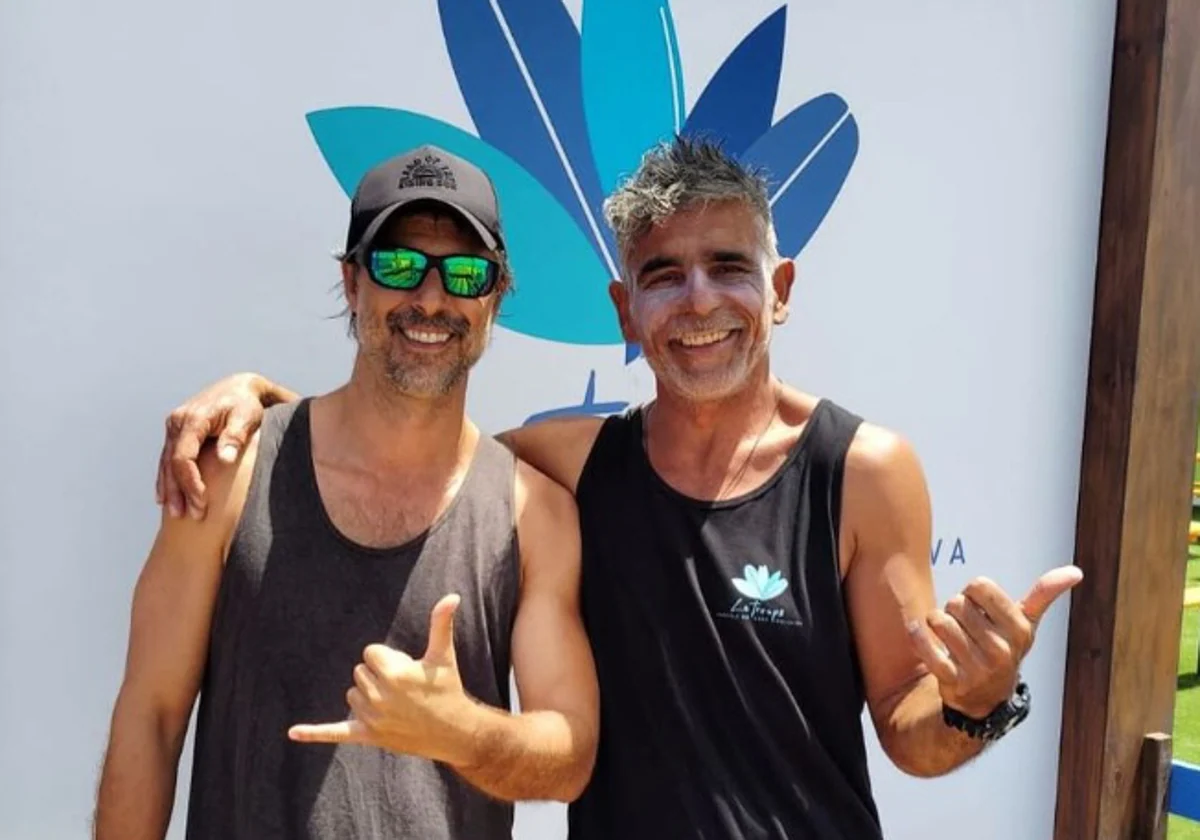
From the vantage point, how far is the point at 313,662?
164cm

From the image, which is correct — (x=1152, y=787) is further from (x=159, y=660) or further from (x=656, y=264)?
(x=159, y=660)

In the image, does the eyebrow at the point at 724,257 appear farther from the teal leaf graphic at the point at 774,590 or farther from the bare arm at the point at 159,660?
the bare arm at the point at 159,660

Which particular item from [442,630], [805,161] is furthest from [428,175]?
[805,161]

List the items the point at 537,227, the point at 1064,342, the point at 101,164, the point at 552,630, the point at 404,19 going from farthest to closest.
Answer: the point at 1064,342 < the point at 537,227 < the point at 404,19 < the point at 101,164 < the point at 552,630

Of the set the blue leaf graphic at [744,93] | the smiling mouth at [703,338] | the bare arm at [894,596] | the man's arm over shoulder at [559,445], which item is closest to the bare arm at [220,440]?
the man's arm over shoulder at [559,445]

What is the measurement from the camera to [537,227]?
2469mm

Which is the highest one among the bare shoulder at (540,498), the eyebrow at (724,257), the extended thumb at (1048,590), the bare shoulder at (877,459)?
the eyebrow at (724,257)

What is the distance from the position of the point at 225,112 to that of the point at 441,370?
0.78 m

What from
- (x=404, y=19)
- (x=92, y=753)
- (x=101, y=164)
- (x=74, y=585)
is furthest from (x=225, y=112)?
(x=92, y=753)

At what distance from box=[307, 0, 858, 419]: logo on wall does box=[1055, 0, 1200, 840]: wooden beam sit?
3.22 feet

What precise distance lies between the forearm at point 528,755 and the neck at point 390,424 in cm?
43

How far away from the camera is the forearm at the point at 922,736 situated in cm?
166

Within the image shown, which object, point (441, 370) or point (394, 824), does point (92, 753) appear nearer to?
point (394, 824)

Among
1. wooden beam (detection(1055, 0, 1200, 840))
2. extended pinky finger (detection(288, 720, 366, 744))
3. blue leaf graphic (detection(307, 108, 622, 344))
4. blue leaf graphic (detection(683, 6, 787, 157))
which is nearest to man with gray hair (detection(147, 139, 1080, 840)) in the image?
extended pinky finger (detection(288, 720, 366, 744))
